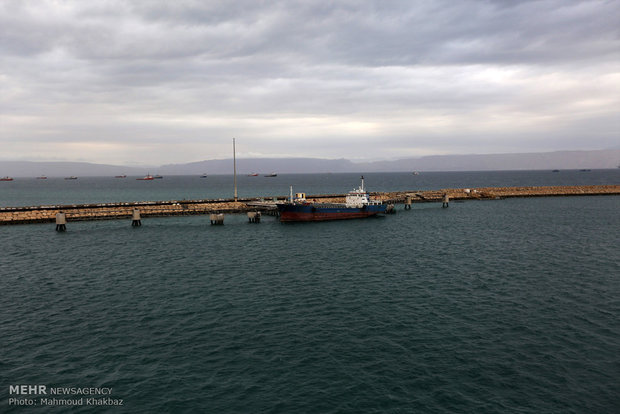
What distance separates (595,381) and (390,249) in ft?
102

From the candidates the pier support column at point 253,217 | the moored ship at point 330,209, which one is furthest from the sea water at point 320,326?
the pier support column at point 253,217

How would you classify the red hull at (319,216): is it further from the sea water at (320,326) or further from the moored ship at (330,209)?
the sea water at (320,326)

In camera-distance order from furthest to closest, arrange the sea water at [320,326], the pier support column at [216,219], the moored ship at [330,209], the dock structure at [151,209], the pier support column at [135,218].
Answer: the moored ship at [330,209] < the pier support column at [216,219] < the pier support column at [135,218] < the dock structure at [151,209] < the sea water at [320,326]

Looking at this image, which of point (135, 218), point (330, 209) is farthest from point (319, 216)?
point (135, 218)

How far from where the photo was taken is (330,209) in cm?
7519

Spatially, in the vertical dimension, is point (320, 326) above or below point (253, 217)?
below

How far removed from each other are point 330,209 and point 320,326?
52015mm

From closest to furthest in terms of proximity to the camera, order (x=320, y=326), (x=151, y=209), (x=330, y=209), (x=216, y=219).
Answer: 1. (x=320, y=326)
2. (x=216, y=219)
3. (x=330, y=209)
4. (x=151, y=209)

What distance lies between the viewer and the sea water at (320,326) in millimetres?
16703

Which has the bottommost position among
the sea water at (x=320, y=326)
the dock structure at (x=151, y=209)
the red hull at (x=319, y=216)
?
the sea water at (x=320, y=326)

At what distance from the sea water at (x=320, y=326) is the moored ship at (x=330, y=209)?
22.4 meters

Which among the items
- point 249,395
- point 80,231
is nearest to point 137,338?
point 249,395

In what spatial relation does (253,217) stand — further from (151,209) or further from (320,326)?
(320,326)

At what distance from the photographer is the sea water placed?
16.7 m
